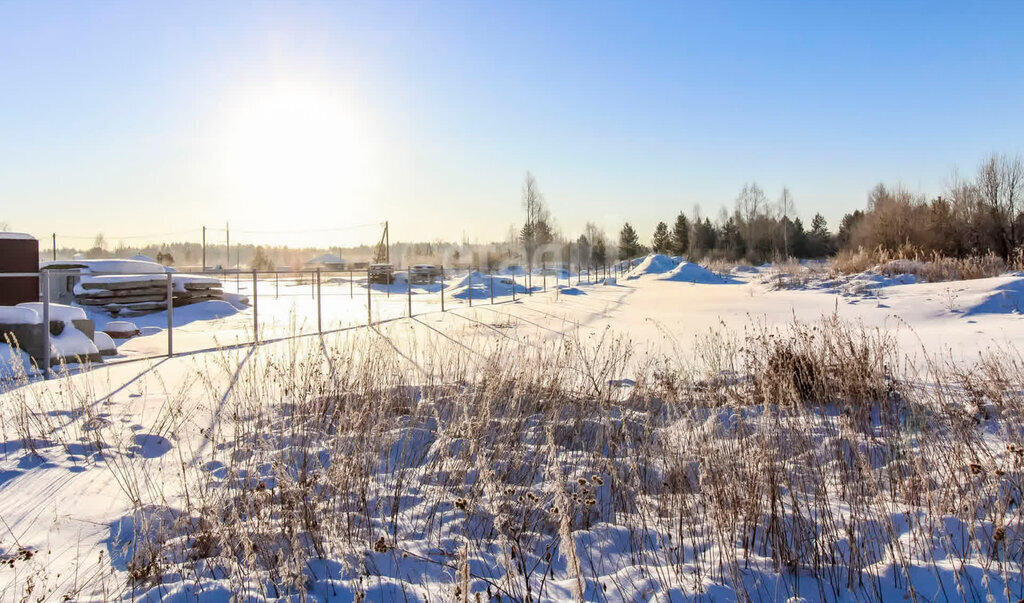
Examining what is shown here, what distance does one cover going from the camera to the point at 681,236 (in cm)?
7081

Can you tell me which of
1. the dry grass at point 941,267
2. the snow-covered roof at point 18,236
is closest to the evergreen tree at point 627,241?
the dry grass at point 941,267

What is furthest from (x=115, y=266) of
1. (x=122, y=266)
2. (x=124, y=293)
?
(x=124, y=293)

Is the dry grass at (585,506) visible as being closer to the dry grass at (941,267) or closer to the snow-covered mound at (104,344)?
the snow-covered mound at (104,344)

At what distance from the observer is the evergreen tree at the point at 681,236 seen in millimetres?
70500

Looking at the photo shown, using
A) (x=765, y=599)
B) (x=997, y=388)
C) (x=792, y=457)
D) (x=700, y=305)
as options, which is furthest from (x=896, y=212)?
(x=765, y=599)

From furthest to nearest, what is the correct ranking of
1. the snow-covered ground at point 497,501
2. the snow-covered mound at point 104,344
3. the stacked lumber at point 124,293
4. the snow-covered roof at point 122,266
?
1. the snow-covered roof at point 122,266
2. the stacked lumber at point 124,293
3. the snow-covered mound at point 104,344
4. the snow-covered ground at point 497,501

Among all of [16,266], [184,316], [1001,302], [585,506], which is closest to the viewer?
[585,506]

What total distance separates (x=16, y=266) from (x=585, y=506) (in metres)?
11.4

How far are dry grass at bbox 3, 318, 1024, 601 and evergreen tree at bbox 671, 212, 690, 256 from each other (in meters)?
67.4

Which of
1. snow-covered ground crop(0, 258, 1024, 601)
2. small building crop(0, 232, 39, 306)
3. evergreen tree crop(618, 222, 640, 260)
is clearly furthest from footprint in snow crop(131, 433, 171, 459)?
evergreen tree crop(618, 222, 640, 260)

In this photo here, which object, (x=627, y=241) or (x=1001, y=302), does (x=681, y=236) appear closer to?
(x=627, y=241)

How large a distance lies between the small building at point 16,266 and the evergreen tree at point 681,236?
66.1 metres

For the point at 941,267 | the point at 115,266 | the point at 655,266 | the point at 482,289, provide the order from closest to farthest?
the point at 115,266, the point at 941,267, the point at 482,289, the point at 655,266

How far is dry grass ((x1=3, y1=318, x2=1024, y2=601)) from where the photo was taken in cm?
260
